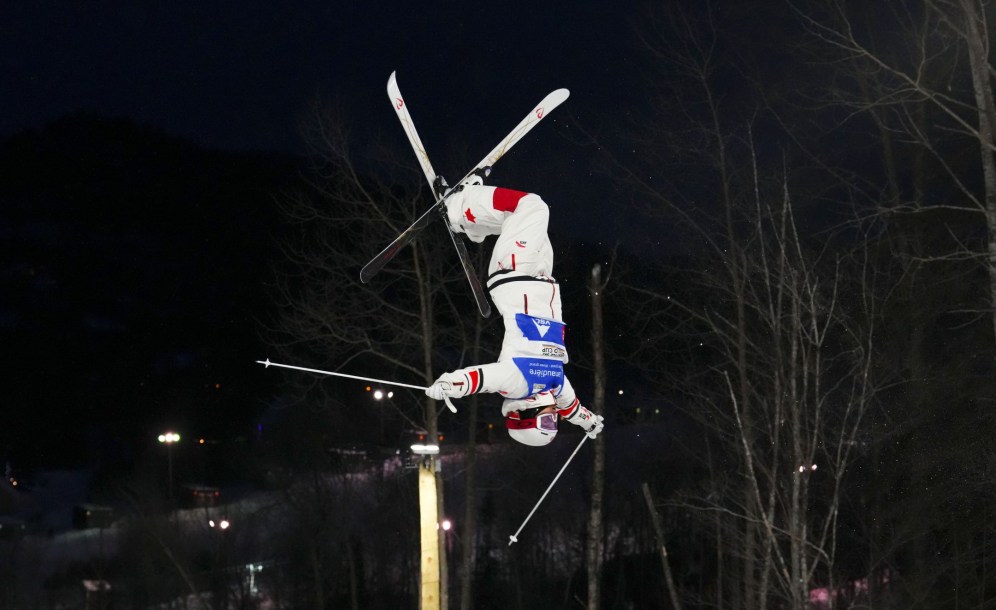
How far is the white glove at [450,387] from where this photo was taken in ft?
12.3

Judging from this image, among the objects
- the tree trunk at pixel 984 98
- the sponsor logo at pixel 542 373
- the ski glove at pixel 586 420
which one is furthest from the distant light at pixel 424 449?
the tree trunk at pixel 984 98

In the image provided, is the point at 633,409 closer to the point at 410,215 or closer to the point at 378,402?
the point at 378,402

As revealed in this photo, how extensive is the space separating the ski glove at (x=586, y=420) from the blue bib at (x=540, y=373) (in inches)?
19.3

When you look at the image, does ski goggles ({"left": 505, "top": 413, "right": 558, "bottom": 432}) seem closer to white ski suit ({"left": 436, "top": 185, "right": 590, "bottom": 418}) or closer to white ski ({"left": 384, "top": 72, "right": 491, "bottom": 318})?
white ski suit ({"left": 436, "top": 185, "right": 590, "bottom": 418})

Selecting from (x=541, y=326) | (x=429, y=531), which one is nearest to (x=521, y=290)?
(x=541, y=326)

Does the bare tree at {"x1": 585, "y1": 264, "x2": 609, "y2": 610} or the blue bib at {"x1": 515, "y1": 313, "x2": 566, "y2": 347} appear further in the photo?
the bare tree at {"x1": 585, "y1": 264, "x2": 609, "y2": 610}

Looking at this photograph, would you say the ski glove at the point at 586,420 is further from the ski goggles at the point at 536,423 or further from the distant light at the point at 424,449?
the distant light at the point at 424,449

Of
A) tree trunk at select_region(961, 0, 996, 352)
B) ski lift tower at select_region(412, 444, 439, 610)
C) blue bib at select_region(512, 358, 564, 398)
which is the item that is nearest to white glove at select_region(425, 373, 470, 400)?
blue bib at select_region(512, 358, 564, 398)

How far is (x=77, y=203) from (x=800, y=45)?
41.9 ft

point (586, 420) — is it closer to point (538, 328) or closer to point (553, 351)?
point (553, 351)

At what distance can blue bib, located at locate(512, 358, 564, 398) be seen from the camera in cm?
399

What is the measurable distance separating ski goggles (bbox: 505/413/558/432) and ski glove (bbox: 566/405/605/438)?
1.35 feet

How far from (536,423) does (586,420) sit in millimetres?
615

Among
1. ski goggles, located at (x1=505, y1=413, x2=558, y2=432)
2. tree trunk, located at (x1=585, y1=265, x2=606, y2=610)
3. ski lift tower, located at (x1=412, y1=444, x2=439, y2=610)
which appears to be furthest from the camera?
tree trunk, located at (x1=585, y1=265, x2=606, y2=610)
